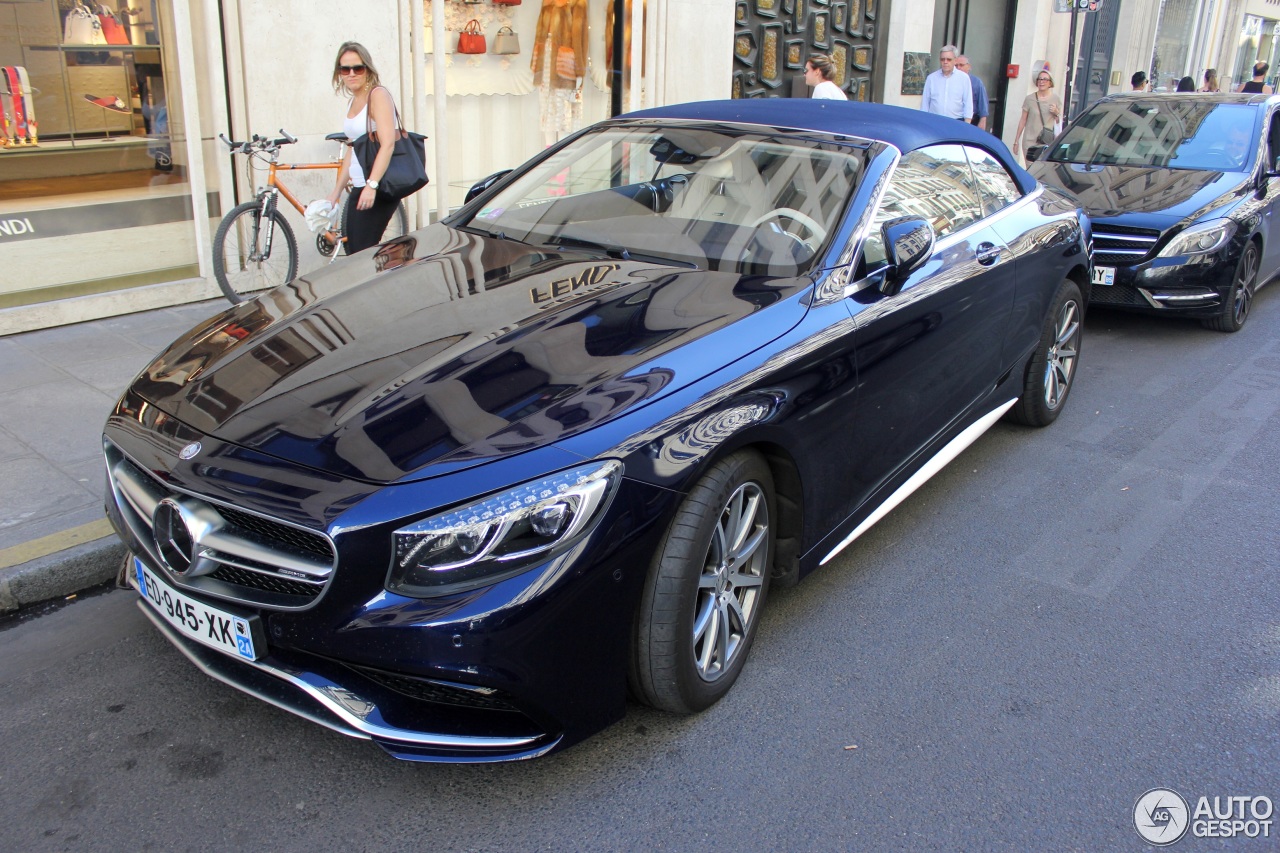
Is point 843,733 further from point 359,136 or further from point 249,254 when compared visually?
point 249,254

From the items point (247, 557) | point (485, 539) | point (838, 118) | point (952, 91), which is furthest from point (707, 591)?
point (952, 91)

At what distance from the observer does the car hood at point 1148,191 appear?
24.6 ft

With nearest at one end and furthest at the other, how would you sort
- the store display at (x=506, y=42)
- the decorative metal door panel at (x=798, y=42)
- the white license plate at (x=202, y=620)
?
the white license plate at (x=202, y=620) < the store display at (x=506, y=42) < the decorative metal door panel at (x=798, y=42)

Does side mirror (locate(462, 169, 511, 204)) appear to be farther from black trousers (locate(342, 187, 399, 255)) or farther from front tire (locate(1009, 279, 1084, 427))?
front tire (locate(1009, 279, 1084, 427))

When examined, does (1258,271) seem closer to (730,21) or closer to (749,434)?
(730,21)

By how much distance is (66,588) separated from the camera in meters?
3.79

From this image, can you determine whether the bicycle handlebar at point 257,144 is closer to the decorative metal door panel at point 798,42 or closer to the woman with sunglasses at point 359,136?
the woman with sunglasses at point 359,136

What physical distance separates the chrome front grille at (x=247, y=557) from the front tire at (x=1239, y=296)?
23.7ft

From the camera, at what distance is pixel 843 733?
3078 mm

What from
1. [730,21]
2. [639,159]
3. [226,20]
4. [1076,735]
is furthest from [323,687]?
[730,21]

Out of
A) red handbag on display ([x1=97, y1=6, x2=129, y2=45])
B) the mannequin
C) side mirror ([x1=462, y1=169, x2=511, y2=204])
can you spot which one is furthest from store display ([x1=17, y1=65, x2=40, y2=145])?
the mannequin

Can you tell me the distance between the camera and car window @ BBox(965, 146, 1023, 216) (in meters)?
4.79

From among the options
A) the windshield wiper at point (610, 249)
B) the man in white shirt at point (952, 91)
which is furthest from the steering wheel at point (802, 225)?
the man in white shirt at point (952, 91)

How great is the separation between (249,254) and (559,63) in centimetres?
442
